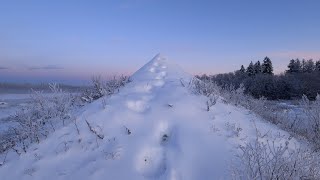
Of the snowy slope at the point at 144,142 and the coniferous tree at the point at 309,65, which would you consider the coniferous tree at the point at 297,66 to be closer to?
the coniferous tree at the point at 309,65

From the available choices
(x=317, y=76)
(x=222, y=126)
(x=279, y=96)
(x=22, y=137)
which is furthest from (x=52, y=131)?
(x=317, y=76)

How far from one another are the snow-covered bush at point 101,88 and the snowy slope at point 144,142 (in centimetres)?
120

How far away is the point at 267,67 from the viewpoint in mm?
68688

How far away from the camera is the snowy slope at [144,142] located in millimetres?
6297

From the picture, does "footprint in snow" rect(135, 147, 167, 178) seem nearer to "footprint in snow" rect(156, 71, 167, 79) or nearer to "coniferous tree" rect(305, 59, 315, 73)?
"footprint in snow" rect(156, 71, 167, 79)

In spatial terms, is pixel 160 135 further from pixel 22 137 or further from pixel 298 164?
pixel 22 137

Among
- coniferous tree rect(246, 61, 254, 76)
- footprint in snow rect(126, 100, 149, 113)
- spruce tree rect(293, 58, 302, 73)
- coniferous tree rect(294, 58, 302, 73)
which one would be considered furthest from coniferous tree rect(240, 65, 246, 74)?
footprint in snow rect(126, 100, 149, 113)

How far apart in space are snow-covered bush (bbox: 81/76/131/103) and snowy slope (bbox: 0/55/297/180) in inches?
47.2

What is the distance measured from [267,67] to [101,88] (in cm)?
6294

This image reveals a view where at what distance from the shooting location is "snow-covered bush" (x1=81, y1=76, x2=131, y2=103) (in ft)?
33.1

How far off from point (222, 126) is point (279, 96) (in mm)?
54721

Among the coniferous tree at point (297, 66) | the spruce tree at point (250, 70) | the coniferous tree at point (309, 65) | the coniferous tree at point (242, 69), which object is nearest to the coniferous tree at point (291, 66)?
the coniferous tree at point (297, 66)

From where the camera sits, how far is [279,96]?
5891 centimetres

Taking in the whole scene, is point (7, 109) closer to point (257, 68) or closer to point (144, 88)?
point (144, 88)
